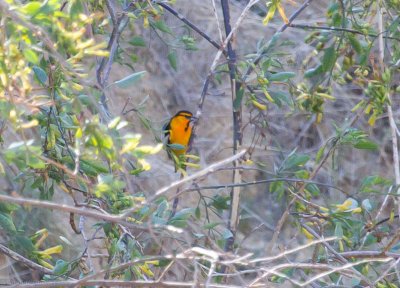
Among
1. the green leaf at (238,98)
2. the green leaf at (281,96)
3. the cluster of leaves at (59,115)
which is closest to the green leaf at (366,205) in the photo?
the green leaf at (281,96)

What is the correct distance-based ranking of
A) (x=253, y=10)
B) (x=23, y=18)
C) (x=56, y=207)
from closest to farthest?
(x=23, y=18), (x=56, y=207), (x=253, y=10)

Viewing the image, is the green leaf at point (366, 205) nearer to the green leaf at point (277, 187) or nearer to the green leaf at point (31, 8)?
the green leaf at point (277, 187)

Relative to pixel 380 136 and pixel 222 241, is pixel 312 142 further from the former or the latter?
pixel 222 241

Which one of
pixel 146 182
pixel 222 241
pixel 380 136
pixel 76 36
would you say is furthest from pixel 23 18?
pixel 380 136

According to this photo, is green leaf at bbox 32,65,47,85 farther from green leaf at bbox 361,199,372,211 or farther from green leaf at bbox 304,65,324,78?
green leaf at bbox 361,199,372,211

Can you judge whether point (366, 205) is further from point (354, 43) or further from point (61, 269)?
point (61, 269)

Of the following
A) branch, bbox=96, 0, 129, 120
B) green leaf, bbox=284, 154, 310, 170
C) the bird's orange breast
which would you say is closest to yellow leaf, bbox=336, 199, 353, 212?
green leaf, bbox=284, 154, 310, 170

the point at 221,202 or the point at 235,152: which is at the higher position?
the point at 235,152

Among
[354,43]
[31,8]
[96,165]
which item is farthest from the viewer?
[354,43]

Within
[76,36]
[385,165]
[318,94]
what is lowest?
[385,165]

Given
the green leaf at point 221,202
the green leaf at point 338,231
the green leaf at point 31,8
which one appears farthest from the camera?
the green leaf at point 221,202

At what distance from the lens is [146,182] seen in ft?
17.6

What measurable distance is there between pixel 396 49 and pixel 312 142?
3.32m

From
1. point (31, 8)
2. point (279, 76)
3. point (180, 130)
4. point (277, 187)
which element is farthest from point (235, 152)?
point (180, 130)
